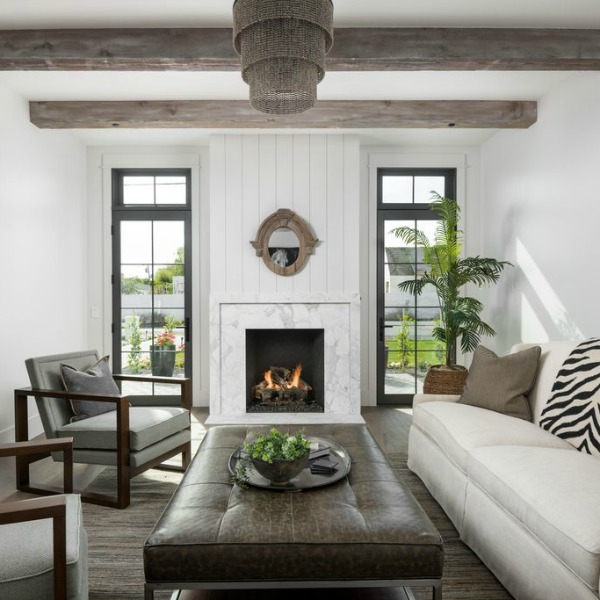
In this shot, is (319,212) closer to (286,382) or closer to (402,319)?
(402,319)

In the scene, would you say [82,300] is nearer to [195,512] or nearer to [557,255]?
[195,512]

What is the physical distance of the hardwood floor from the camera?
323 cm

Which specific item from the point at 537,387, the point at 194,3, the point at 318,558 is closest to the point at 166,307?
the point at 194,3

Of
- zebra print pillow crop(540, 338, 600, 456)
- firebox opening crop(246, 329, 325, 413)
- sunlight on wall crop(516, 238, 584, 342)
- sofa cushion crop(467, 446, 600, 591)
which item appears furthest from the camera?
firebox opening crop(246, 329, 325, 413)

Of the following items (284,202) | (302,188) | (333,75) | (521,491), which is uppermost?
(333,75)

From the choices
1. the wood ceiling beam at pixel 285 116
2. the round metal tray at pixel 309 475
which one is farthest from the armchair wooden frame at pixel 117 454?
the wood ceiling beam at pixel 285 116

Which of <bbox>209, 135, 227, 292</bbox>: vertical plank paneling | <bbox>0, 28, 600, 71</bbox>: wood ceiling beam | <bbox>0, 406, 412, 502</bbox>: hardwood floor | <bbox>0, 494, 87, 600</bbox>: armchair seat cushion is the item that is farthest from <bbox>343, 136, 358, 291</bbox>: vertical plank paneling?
<bbox>0, 494, 87, 600</bbox>: armchair seat cushion

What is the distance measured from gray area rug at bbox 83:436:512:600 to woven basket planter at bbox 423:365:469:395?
149 centimetres

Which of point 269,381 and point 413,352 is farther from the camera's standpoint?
point 413,352

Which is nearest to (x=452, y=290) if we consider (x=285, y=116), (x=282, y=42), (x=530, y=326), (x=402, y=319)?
(x=530, y=326)

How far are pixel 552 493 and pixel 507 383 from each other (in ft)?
4.01

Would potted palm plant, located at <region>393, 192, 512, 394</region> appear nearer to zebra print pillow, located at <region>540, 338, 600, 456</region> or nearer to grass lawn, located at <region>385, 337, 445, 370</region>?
grass lawn, located at <region>385, 337, 445, 370</region>

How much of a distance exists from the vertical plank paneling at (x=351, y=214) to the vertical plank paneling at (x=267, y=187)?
0.72 m

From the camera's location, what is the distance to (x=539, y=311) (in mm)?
4195
